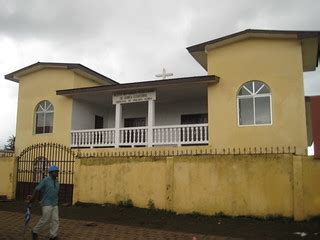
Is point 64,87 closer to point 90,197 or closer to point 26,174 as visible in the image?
point 26,174

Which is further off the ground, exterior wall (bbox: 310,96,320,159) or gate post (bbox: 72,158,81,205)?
exterior wall (bbox: 310,96,320,159)

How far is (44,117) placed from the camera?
55.9 feet

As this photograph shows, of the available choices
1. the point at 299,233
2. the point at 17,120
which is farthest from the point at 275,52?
the point at 17,120

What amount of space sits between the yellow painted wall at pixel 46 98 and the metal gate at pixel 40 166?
170 cm

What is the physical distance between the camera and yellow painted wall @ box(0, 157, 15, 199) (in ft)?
46.2

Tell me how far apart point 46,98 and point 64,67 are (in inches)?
64.3

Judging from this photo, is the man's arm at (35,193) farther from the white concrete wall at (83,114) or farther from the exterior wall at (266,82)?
the white concrete wall at (83,114)

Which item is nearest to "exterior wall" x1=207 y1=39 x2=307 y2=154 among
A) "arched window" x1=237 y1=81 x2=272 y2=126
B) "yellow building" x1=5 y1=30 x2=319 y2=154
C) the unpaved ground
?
"yellow building" x1=5 y1=30 x2=319 y2=154

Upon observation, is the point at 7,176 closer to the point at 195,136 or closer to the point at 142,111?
the point at 142,111

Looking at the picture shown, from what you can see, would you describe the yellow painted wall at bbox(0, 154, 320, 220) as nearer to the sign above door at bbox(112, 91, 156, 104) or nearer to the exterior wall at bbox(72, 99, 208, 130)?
the sign above door at bbox(112, 91, 156, 104)

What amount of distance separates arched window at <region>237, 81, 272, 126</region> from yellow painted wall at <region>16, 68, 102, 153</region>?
24.0 ft

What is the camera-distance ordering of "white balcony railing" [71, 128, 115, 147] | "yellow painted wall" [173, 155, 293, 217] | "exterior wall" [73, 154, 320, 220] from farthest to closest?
1. "white balcony railing" [71, 128, 115, 147]
2. "yellow painted wall" [173, 155, 293, 217]
3. "exterior wall" [73, 154, 320, 220]

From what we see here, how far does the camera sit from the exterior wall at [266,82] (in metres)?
12.1

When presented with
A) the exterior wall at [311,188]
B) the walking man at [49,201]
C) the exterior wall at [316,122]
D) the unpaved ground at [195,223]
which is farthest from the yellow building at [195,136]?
the walking man at [49,201]
